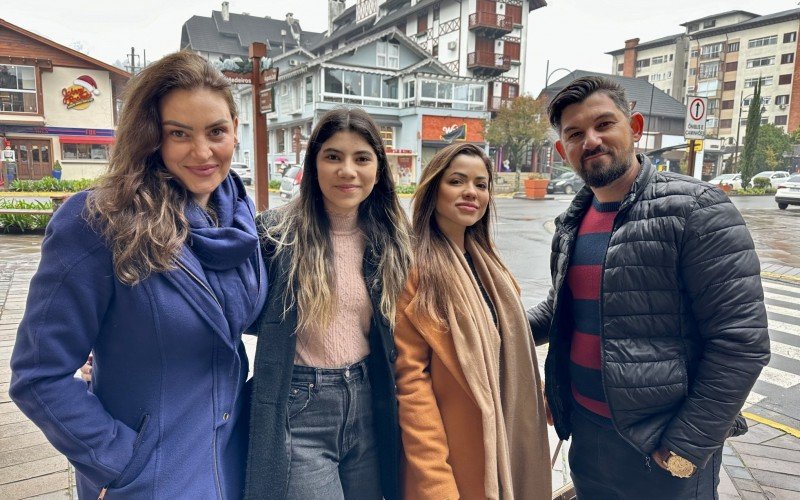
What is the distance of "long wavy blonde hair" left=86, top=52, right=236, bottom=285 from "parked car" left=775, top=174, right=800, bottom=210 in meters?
26.6

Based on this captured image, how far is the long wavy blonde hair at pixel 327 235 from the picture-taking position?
189 cm

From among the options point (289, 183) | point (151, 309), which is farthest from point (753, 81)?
point (151, 309)

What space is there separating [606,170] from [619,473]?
120 centimetres

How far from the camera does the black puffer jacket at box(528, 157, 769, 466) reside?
1.74 meters

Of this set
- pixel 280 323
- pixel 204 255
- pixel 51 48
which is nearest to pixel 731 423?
pixel 280 323

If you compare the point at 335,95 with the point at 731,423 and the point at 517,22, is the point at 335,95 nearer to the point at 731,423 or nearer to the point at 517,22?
the point at 517,22

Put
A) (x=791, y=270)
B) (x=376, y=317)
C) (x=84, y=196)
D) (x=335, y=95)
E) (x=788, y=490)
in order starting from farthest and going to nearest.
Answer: (x=335, y=95) → (x=791, y=270) → (x=788, y=490) → (x=376, y=317) → (x=84, y=196)

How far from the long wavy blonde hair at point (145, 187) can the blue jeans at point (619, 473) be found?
68.9 inches

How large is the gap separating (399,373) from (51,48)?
3145cm

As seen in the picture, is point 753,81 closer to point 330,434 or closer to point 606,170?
point 606,170

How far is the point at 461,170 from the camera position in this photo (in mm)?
2127

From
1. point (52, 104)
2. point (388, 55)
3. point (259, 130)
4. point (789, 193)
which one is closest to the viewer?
point (259, 130)

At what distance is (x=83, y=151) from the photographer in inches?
1115

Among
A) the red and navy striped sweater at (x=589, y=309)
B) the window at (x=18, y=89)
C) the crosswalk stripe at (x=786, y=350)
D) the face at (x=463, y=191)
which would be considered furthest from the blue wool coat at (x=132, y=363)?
the window at (x=18, y=89)
